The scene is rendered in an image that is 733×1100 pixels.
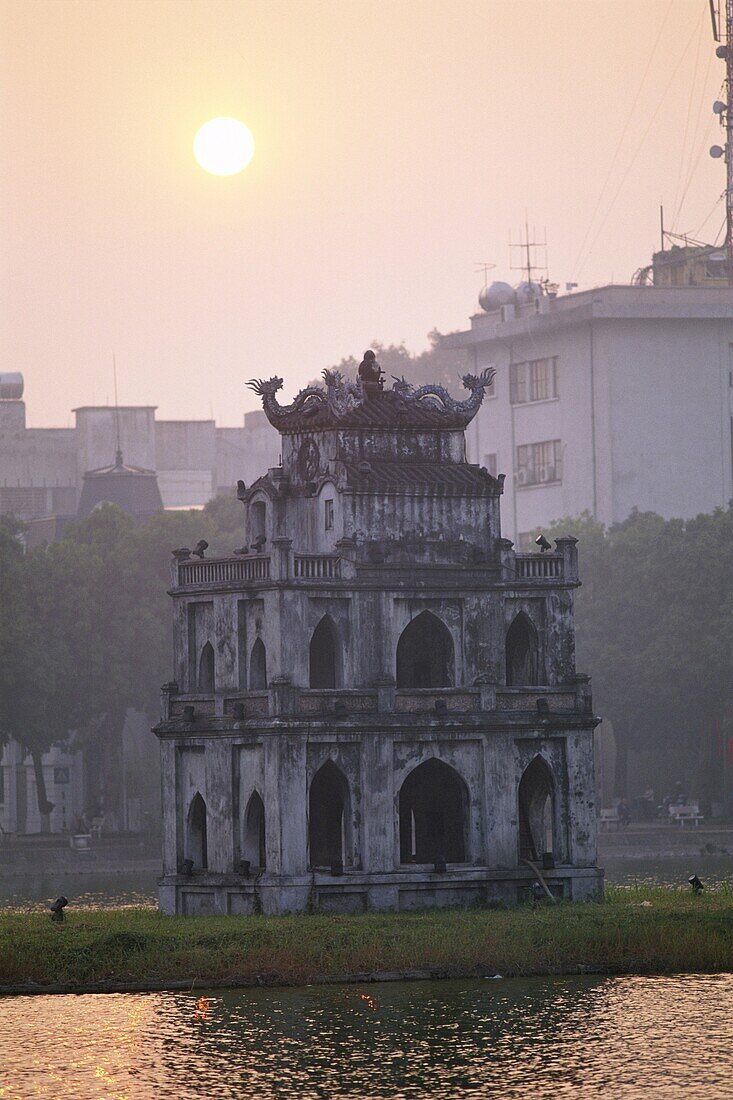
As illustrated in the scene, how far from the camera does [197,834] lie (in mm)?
72688

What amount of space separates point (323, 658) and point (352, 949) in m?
10.6

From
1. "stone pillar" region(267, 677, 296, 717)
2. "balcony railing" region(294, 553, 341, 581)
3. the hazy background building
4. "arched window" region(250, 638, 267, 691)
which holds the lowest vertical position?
"stone pillar" region(267, 677, 296, 717)

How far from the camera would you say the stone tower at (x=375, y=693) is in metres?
69.1

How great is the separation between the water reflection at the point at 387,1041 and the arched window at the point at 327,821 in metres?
8.37

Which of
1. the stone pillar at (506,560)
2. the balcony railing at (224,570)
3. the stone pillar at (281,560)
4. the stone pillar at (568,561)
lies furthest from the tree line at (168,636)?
the stone pillar at (281,560)

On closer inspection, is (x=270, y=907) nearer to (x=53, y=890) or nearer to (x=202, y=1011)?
(x=202, y=1011)

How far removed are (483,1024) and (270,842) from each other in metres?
12.6

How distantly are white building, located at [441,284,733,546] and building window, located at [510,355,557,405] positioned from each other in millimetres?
145

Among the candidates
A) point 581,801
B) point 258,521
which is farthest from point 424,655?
point 258,521

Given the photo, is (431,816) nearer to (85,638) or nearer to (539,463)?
(85,638)

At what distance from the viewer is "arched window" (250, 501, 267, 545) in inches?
2933

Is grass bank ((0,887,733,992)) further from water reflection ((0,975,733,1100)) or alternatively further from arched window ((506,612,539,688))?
arched window ((506,612,539,688))

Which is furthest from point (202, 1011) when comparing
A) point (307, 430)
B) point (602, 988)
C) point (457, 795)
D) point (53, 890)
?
point (53, 890)

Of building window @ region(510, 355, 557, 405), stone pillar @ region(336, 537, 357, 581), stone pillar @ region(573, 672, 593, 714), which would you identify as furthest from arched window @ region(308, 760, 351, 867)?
building window @ region(510, 355, 557, 405)
